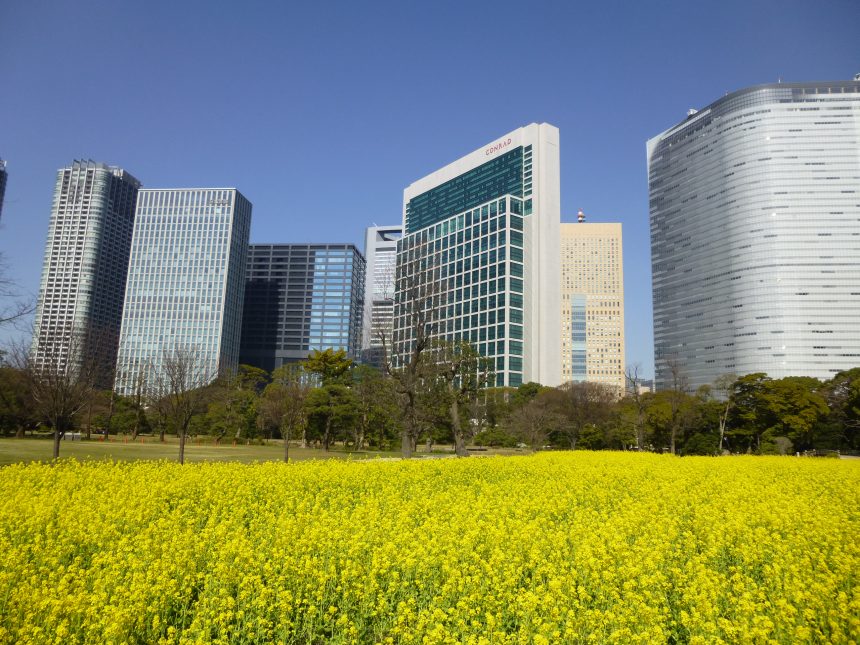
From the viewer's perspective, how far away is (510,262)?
333 ft

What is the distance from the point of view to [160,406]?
141 feet

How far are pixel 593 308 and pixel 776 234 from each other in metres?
63.8

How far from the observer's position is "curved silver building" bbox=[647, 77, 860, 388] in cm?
13562

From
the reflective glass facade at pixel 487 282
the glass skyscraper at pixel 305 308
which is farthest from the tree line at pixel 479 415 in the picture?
the glass skyscraper at pixel 305 308

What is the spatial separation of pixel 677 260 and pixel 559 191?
3421 inches

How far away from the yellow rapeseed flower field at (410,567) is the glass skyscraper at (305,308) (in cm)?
17268

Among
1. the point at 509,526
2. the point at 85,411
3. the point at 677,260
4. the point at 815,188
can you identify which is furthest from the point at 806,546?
the point at 677,260

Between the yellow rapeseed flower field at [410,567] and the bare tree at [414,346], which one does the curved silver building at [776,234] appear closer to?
the bare tree at [414,346]

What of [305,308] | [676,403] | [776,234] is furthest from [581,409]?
[305,308]

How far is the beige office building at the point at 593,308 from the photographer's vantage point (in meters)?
184

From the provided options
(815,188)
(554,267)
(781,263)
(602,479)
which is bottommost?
(602,479)

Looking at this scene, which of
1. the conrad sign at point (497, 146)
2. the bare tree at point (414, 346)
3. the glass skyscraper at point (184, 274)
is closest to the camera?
the bare tree at point (414, 346)

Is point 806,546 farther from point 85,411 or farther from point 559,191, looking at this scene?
point 559,191

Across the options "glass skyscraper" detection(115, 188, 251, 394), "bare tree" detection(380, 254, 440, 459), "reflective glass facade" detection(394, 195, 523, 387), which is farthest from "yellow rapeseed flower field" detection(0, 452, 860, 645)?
"glass skyscraper" detection(115, 188, 251, 394)
